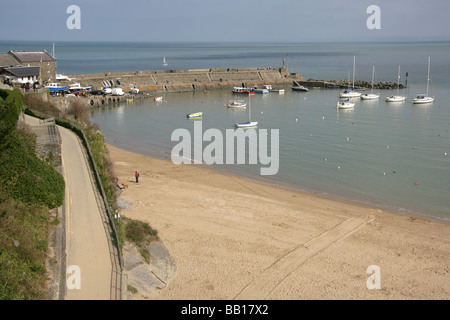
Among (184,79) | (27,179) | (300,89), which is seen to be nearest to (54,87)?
(184,79)

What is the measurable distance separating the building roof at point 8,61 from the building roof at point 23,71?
2.88 m

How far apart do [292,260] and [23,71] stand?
126 feet

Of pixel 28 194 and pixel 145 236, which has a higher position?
pixel 28 194

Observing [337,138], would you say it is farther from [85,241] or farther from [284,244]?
Result: [85,241]

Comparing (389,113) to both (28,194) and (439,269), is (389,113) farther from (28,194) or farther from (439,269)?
(28,194)

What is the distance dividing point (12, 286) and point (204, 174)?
18754 millimetres

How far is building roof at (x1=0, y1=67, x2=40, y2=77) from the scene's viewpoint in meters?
44.4

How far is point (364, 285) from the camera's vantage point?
51.3ft

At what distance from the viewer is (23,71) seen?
150ft

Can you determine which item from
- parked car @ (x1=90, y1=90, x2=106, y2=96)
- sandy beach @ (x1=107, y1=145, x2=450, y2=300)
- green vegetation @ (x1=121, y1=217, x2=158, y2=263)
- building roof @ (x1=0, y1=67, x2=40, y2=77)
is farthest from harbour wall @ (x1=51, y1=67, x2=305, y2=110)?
green vegetation @ (x1=121, y1=217, x2=158, y2=263)

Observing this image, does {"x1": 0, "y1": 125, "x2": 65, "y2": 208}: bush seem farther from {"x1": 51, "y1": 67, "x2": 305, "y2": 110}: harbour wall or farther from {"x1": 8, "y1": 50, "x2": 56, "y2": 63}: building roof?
{"x1": 51, "y1": 67, "x2": 305, "y2": 110}: harbour wall

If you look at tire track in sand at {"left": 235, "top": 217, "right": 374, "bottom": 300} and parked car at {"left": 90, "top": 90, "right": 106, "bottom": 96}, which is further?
parked car at {"left": 90, "top": 90, "right": 106, "bottom": 96}

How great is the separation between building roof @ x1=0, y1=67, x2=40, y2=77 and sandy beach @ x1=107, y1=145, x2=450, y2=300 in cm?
2459
